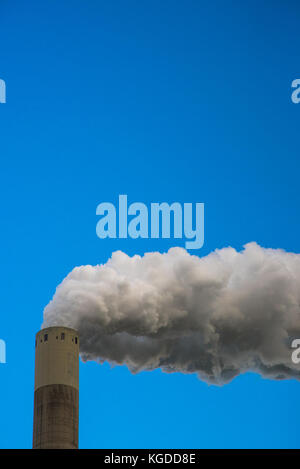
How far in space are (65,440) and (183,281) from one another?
14.7 metres

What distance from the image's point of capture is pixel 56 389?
1893 inches

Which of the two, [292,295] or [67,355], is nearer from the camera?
[67,355]

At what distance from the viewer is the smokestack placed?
46812 millimetres

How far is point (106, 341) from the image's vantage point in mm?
56031

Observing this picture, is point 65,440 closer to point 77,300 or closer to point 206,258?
point 77,300

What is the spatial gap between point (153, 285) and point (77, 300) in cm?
528

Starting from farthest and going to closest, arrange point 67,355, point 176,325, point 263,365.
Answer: point 263,365, point 176,325, point 67,355

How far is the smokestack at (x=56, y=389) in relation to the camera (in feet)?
154
